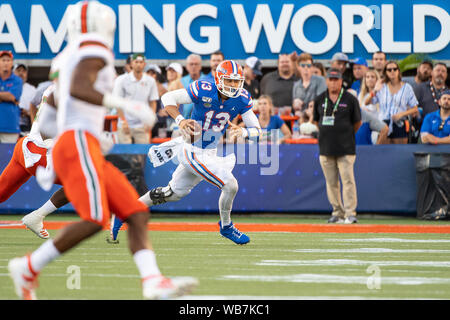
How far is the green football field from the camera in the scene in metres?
5.23

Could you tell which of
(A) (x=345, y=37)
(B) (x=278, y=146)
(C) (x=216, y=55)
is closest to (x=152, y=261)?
(B) (x=278, y=146)

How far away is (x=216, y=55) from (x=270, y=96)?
1132mm

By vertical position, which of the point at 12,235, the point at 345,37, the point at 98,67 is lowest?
the point at 12,235

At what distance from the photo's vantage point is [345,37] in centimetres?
1507

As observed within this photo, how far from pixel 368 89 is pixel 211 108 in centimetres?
516

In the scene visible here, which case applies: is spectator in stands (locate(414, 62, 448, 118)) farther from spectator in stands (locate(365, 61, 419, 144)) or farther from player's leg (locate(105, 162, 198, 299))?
player's leg (locate(105, 162, 198, 299))

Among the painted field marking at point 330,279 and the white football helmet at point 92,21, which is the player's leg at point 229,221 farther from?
the white football helmet at point 92,21

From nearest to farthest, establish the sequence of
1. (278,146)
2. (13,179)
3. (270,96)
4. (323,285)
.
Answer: (323,285) → (13,179) → (278,146) → (270,96)

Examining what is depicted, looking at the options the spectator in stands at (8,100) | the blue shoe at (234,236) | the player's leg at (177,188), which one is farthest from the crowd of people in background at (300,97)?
the blue shoe at (234,236)

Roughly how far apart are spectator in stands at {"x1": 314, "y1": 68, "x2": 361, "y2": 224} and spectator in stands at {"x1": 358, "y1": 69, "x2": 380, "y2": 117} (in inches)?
37.2

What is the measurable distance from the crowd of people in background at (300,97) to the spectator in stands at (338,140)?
1.46 ft

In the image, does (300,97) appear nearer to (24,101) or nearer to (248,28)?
(248,28)

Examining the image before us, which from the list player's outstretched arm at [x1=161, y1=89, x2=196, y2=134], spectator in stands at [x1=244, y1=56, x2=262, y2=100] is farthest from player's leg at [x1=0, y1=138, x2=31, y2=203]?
spectator in stands at [x1=244, y1=56, x2=262, y2=100]

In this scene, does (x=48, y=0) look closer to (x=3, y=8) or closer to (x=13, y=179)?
(x=3, y=8)
